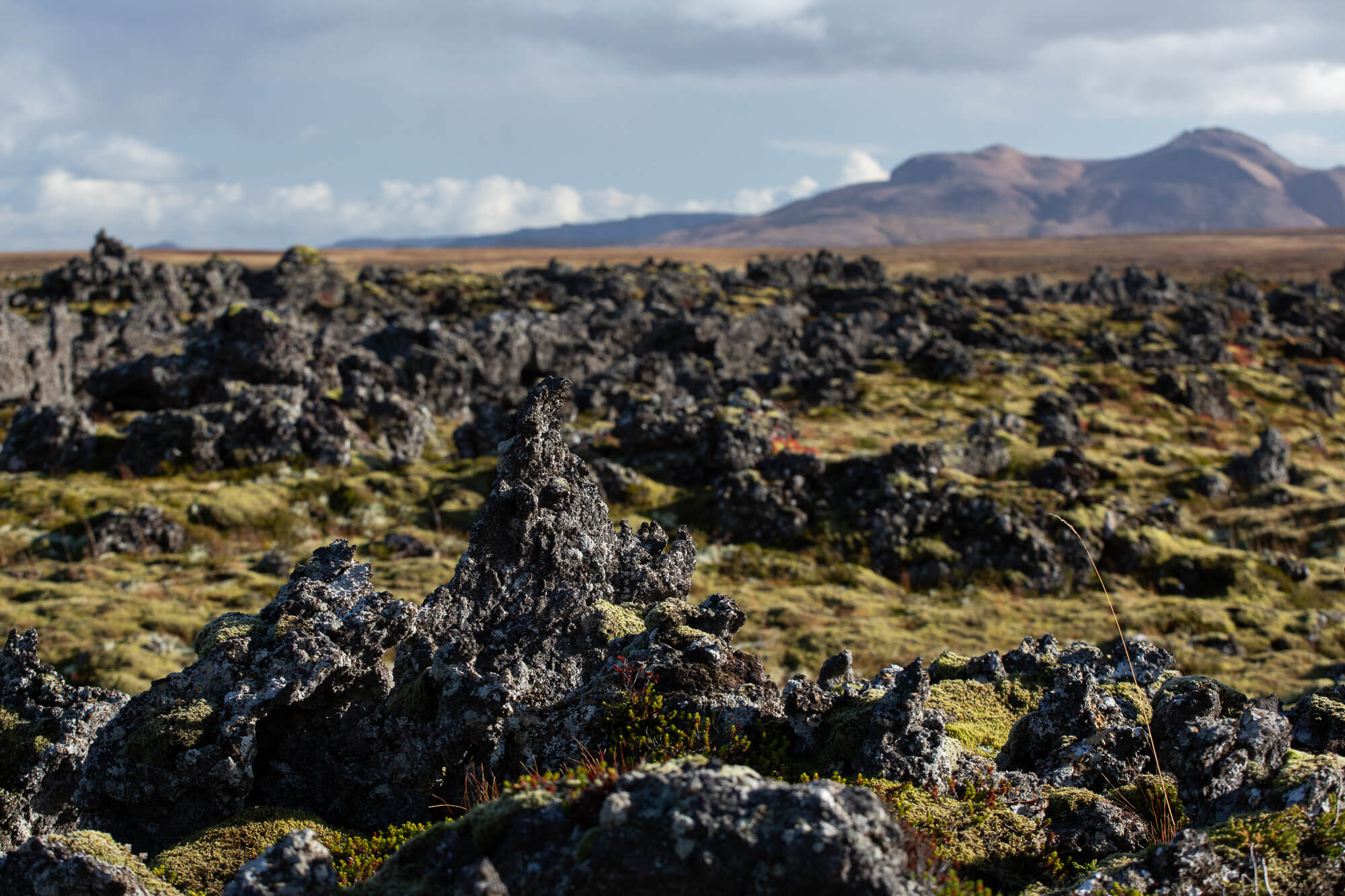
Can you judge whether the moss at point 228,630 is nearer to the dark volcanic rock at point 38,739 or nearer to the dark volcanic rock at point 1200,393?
the dark volcanic rock at point 38,739

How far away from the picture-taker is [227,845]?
21.6 ft

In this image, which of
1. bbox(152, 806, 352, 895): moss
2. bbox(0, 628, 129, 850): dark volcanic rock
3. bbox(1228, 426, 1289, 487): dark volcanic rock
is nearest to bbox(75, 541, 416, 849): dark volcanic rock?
bbox(152, 806, 352, 895): moss

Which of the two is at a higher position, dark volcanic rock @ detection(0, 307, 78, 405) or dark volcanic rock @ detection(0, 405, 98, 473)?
dark volcanic rock @ detection(0, 307, 78, 405)

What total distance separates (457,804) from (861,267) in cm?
8999

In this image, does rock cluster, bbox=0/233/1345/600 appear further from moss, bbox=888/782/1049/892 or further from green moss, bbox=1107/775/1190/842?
moss, bbox=888/782/1049/892

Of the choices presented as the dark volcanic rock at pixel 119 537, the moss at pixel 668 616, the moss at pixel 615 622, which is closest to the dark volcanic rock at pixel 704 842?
the moss at pixel 668 616

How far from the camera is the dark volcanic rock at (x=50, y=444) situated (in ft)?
77.7

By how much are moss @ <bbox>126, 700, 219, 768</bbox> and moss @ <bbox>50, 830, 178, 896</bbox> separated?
897 millimetres

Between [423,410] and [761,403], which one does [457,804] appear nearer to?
[761,403]

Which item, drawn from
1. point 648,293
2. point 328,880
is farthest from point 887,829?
point 648,293

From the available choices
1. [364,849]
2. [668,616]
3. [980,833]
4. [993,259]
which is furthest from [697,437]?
[993,259]

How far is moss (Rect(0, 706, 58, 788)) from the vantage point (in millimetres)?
7695

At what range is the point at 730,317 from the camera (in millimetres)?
47562

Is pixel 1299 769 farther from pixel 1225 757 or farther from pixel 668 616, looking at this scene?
pixel 668 616
